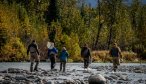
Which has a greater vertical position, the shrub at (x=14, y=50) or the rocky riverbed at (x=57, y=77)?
the rocky riverbed at (x=57, y=77)

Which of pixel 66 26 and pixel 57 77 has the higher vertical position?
pixel 57 77

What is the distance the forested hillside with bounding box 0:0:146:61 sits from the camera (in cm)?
7681

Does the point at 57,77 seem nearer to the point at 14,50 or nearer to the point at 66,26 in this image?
the point at 14,50

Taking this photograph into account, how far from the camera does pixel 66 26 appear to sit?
8881 centimetres

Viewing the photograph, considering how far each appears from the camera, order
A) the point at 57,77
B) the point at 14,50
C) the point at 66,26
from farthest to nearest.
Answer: the point at 66,26
the point at 14,50
the point at 57,77

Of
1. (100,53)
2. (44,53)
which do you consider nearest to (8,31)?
(44,53)

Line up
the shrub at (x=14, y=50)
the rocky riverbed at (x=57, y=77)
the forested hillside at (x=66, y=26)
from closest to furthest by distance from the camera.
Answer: the rocky riverbed at (x=57, y=77) → the shrub at (x=14, y=50) → the forested hillside at (x=66, y=26)

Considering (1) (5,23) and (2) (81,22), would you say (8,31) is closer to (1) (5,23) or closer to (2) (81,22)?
(1) (5,23)

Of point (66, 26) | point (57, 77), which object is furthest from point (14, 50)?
point (57, 77)

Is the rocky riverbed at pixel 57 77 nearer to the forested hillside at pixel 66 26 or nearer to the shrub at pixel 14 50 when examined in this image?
the forested hillside at pixel 66 26

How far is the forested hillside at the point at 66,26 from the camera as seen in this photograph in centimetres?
7681

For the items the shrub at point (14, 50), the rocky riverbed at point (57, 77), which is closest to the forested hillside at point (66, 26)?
the shrub at point (14, 50)

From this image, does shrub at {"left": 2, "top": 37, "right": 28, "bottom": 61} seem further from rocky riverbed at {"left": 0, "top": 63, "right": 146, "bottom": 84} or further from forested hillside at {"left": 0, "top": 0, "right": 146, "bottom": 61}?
rocky riverbed at {"left": 0, "top": 63, "right": 146, "bottom": 84}

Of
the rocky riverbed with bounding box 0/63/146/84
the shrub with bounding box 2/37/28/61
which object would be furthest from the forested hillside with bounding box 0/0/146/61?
the rocky riverbed with bounding box 0/63/146/84
